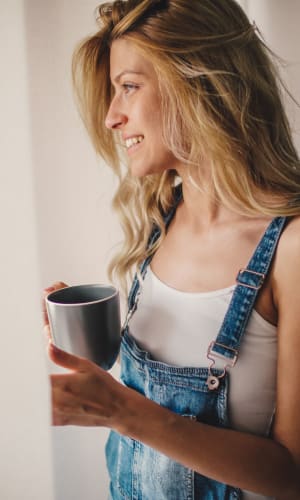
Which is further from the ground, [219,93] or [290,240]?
[219,93]

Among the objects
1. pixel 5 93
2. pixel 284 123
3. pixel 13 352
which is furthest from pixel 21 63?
pixel 284 123

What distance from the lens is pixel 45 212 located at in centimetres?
70

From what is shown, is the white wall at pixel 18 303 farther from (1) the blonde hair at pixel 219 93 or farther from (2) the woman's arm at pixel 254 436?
(1) the blonde hair at pixel 219 93

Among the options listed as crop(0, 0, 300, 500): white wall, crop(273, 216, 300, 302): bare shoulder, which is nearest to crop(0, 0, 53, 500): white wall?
crop(0, 0, 300, 500): white wall

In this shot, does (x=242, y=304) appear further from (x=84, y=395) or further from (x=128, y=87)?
(x=128, y=87)

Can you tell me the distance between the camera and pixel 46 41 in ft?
2.14

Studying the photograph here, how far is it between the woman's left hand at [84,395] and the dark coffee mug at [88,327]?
0.23 ft

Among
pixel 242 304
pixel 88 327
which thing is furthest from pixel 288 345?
pixel 88 327

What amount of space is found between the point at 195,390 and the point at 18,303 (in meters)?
0.29

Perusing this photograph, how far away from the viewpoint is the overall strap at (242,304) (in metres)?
0.60

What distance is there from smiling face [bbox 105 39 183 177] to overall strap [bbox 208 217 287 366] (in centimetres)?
22

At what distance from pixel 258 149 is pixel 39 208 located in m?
0.35

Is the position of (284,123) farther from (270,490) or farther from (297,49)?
(270,490)

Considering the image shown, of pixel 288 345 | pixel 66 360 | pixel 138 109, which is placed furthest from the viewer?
pixel 138 109
